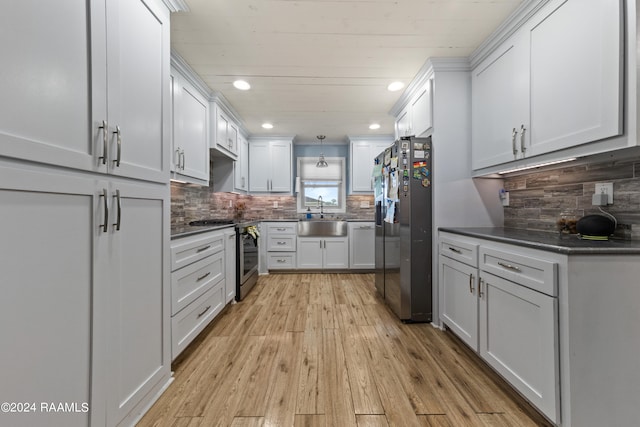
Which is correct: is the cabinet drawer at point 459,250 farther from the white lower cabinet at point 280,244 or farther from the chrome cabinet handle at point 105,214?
the white lower cabinet at point 280,244

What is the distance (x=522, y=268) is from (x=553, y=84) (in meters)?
1.12

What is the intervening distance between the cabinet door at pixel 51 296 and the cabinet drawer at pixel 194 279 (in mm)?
687

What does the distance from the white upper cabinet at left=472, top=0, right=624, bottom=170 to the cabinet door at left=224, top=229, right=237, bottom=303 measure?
8.34 feet

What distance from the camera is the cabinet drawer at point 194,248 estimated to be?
5.66 feet

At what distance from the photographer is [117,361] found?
1125 millimetres

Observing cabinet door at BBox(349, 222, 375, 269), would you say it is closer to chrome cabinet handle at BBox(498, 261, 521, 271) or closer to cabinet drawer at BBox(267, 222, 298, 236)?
cabinet drawer at BBox(267, 222, 298, 236)

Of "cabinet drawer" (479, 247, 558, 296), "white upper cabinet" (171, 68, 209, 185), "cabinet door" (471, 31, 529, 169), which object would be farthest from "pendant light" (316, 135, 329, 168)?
"cabinet drawer" (479, 247, 558, 296)

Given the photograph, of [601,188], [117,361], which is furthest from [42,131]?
[601,188]

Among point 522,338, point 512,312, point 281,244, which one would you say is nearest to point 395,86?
Answer: point 512,312

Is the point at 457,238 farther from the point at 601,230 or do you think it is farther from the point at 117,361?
the point at 117,361

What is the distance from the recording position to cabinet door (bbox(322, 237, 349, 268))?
4.34 metres

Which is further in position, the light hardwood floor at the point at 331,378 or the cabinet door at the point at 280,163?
the cabinet door at the point at 280,163

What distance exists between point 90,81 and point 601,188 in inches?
105

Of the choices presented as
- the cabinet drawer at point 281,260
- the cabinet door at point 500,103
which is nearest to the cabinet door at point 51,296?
the cabinet door at point 500,103
